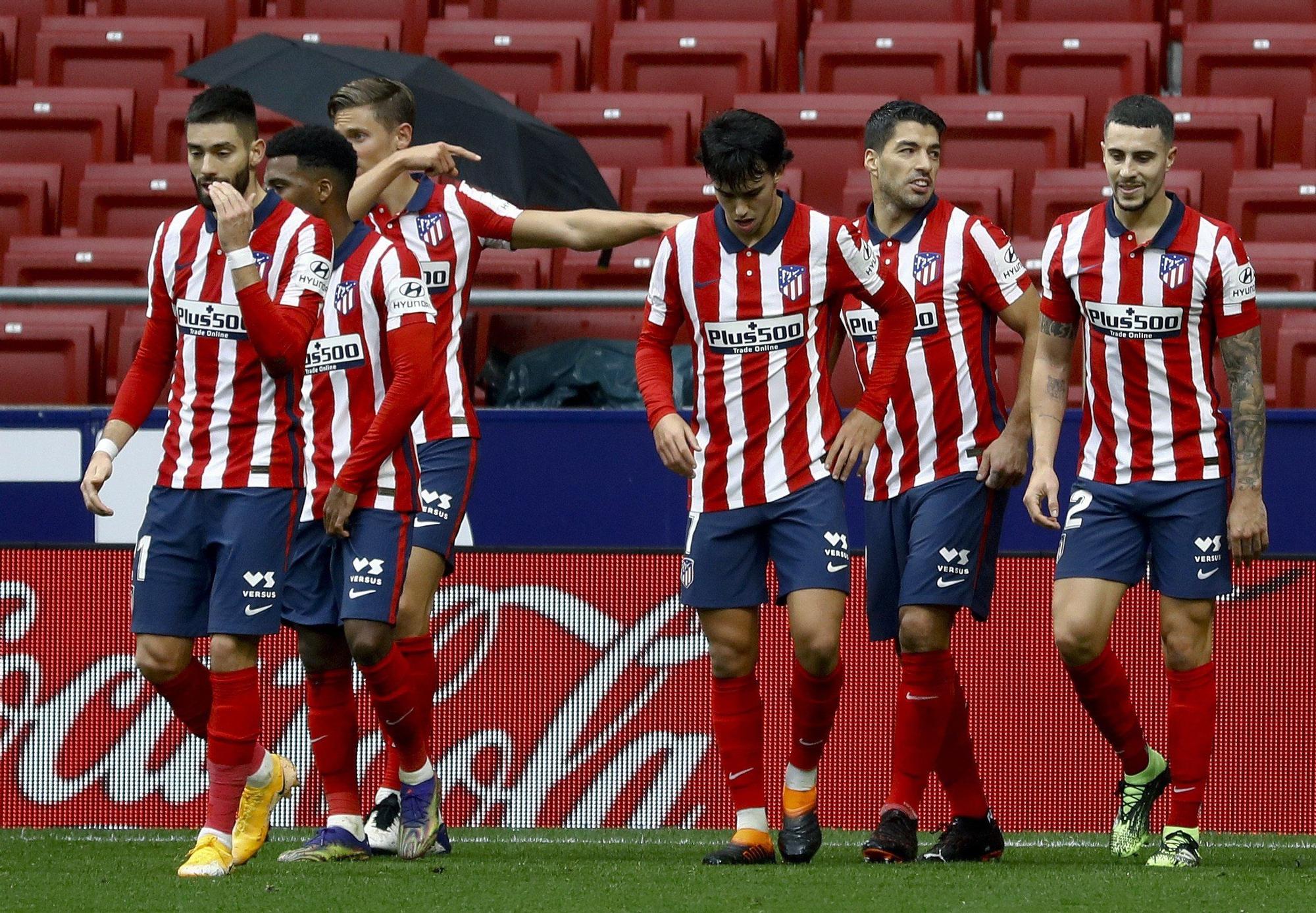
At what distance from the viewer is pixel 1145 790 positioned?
16.5 feet

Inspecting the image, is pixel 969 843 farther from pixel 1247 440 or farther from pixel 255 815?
pixel 255 815

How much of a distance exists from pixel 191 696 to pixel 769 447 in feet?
5.18

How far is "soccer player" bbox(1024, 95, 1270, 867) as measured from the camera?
4.71 m

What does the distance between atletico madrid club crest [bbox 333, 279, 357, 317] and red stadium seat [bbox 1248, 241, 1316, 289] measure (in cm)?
409

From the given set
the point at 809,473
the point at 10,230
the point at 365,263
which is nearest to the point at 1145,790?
the point at 809,473

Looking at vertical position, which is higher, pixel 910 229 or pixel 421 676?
pixel 910 229

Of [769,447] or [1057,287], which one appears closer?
[769,447]

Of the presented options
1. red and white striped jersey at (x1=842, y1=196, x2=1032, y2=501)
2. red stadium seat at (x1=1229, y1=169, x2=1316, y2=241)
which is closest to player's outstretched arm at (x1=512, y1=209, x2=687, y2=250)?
red and white striped jersey at (x1=842, y1=196, x2=1032, y2=501)

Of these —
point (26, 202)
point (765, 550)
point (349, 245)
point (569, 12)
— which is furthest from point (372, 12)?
point (765, 550)

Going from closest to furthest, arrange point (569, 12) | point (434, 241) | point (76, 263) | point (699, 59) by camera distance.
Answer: point (434, 241) < point (76, 263) < point (699, 59) < point (569, 12)

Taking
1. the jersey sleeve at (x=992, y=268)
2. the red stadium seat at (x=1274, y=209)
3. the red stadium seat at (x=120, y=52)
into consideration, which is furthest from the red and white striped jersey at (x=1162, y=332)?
the red stadium seat at (x=120, y=52)

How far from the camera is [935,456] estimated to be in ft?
16.4

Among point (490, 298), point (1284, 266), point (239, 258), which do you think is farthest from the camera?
point (1284, 266)

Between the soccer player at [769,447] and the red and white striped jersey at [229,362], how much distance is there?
2.80ft
